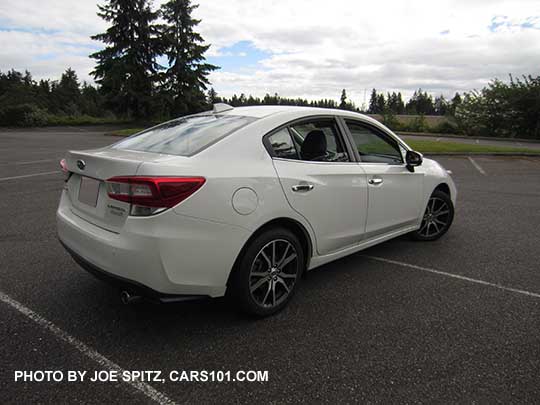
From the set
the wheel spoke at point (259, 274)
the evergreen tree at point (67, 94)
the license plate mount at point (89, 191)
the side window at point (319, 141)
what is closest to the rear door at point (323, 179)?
the side window at point (319, 141)

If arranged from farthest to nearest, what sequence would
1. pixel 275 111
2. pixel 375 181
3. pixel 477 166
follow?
1. pixel 477 166
2. pixel 375 181
3. pixel 275 111

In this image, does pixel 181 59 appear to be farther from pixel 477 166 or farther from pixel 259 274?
pixel 259 274

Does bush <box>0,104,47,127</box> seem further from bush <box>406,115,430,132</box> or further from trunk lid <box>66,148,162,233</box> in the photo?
trunk lid <box>66,148,162,233</box>

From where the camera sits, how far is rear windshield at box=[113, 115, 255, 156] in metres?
2.69

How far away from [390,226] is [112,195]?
2715mm

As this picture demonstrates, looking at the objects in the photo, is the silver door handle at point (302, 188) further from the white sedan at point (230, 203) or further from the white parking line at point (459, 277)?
the white parking line at point (459, 277)

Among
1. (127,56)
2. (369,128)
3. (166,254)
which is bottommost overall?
(166,254)

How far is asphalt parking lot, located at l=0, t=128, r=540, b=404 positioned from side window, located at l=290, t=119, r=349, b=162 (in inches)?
47.4

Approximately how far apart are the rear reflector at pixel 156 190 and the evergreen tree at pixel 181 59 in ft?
105

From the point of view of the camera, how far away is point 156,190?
2.20 meters

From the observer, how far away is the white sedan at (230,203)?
88.7 inches

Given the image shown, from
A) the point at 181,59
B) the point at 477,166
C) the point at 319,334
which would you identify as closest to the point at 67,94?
the point at 181,59

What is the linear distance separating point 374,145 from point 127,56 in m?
32.1

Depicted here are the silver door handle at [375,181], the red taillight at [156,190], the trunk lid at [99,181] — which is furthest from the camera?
the silver door handle at [375,181]
